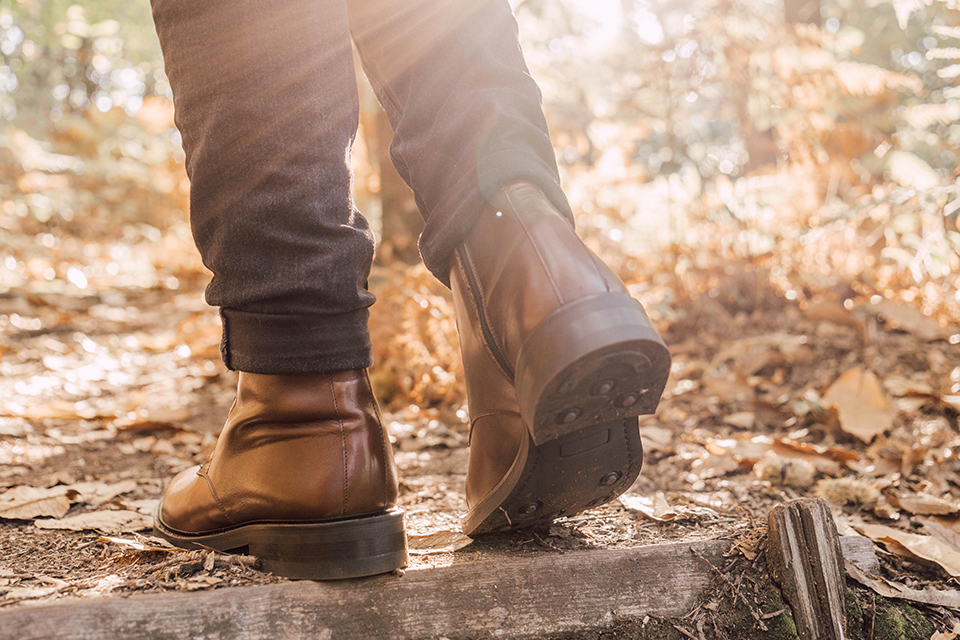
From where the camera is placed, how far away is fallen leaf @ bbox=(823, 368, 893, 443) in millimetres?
1899

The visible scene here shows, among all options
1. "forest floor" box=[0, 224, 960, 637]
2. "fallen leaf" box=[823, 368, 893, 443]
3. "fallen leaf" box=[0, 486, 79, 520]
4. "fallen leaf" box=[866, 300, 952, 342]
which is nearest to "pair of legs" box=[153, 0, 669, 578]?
"forest floor" box=[0, 224, 960, 637]

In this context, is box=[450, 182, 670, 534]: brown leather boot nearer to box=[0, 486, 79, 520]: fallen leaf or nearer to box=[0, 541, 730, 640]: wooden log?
box=[0, 541, 730, 640]: wooden log

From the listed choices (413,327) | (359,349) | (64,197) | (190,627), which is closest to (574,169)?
(413,327)

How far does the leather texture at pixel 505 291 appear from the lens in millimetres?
934

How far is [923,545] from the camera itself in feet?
4.17

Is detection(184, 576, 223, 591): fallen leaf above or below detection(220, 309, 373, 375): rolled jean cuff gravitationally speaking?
below

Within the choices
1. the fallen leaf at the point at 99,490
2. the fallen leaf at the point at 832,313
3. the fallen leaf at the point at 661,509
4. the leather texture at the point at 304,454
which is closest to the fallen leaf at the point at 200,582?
the leather texture at the point at 304,454

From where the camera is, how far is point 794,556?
1.06m

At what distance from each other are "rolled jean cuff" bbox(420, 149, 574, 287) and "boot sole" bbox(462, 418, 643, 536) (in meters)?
0.36

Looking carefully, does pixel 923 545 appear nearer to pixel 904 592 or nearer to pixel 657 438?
pixel 904 592

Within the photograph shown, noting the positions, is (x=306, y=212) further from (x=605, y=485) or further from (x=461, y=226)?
(x=605, y=485)

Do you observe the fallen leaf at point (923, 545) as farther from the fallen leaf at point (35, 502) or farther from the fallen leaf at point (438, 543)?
the fallen leaf at point (35, 502)

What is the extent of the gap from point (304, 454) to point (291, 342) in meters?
0.19

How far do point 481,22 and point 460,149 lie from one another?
0.72ft
